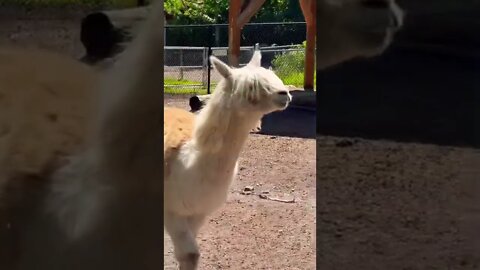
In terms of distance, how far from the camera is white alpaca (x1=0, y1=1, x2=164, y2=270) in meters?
2.19

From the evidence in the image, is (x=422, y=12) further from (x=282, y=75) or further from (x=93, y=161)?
(x=282, y=75)

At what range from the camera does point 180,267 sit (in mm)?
4836

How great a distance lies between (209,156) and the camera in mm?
4902

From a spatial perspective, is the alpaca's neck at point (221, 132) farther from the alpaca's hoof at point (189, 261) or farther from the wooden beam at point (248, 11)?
the wooden beam at point (248, 11)

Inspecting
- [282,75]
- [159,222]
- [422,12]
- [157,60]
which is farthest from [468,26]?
[282,75]

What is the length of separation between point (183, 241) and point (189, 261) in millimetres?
123

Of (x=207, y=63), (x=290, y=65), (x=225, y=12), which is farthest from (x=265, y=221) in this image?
(x=225, y=12)

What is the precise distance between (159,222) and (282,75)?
15501 millimetres

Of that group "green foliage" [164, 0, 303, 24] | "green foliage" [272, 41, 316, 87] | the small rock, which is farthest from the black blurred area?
"green foliage" [164, 0, 303, 24]

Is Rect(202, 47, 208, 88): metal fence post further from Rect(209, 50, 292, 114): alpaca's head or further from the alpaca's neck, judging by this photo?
the alpaca's neck

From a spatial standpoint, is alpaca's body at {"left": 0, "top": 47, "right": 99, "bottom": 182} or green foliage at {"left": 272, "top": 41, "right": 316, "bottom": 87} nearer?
alpaca's body at {"left": 0, "top": 47, "right": 99, "bottom": 182}

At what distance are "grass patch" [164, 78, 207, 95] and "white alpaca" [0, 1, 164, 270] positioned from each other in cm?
1267

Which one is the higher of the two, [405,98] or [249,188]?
[405,98]

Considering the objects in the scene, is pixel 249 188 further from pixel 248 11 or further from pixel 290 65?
pixel 290 65
